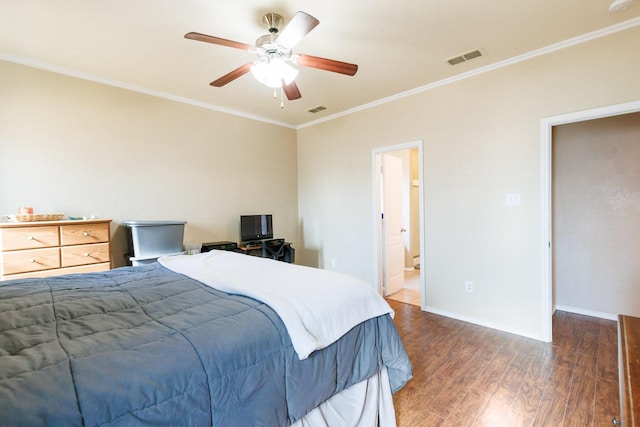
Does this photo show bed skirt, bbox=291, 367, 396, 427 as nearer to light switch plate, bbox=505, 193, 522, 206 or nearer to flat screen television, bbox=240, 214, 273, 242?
light switch plate, bbox=505, 193, 522, 206

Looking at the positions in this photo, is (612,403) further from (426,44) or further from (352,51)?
(352,51)

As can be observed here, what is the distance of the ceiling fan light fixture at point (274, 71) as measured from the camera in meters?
2.14

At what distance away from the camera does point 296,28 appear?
180 centimetres

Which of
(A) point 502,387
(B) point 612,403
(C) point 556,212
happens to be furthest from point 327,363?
(C) point 556,212

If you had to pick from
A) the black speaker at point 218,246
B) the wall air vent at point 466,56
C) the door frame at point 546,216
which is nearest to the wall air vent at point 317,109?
the wall air vent at point 466,56

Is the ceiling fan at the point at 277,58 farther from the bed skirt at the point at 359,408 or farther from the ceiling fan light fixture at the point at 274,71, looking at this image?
the bed skirt at the point at 359,408

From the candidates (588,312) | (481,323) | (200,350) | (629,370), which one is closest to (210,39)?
(200,350)

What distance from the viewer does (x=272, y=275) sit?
70.7 inches

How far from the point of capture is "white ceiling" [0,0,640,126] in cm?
212

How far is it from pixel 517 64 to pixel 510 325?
2.55m

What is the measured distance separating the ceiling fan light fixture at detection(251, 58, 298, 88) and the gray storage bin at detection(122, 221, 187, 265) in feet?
6.28

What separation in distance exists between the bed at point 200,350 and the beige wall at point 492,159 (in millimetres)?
1918

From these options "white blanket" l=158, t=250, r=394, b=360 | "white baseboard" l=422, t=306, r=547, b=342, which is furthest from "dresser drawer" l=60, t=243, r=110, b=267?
"white baseboard" l=422, t=306, r=547, b=342

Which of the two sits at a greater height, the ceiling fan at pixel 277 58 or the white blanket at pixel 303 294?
the ceiling fan at pixel 277 58
